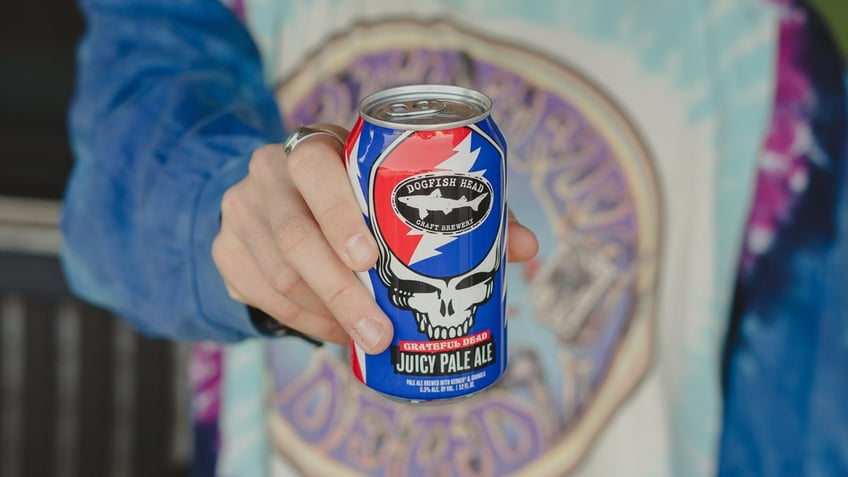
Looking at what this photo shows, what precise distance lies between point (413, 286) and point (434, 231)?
56mm

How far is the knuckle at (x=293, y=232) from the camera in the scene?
83 cm

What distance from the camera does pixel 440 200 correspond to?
0.79 metres

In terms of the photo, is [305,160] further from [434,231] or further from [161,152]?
[161,152]

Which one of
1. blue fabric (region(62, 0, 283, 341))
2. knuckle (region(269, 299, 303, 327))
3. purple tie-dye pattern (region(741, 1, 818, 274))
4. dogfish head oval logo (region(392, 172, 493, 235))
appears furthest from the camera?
purple tie-dye pattern (region(741, 1, 818, 274))

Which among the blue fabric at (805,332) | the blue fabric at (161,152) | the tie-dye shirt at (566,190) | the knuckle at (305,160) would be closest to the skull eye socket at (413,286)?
the knuckle at (305,160)

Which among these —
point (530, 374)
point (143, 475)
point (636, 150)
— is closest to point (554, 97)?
point (636, 150)

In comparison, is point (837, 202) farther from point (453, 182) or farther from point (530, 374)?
point (453, 182)

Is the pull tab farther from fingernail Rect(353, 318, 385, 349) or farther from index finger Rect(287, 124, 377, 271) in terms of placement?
fingernail Rect(353, 318, 385, 349)

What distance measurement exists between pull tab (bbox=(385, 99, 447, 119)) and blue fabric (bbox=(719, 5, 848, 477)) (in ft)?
2.18

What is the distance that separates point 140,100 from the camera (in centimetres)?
119

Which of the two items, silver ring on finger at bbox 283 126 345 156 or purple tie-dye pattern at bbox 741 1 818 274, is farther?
purple tie-dye pattern at bbox 741 1 818 274

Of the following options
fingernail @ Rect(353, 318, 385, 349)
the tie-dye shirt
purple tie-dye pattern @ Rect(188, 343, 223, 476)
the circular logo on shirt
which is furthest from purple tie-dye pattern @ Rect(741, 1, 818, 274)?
purple tie-dye pattern @ Rect(188, 343, 223, 476)

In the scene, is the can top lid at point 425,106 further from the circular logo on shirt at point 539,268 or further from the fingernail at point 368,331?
the circular logo on shirt at point 539,268

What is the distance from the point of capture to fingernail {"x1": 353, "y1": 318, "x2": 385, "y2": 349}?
83cm
